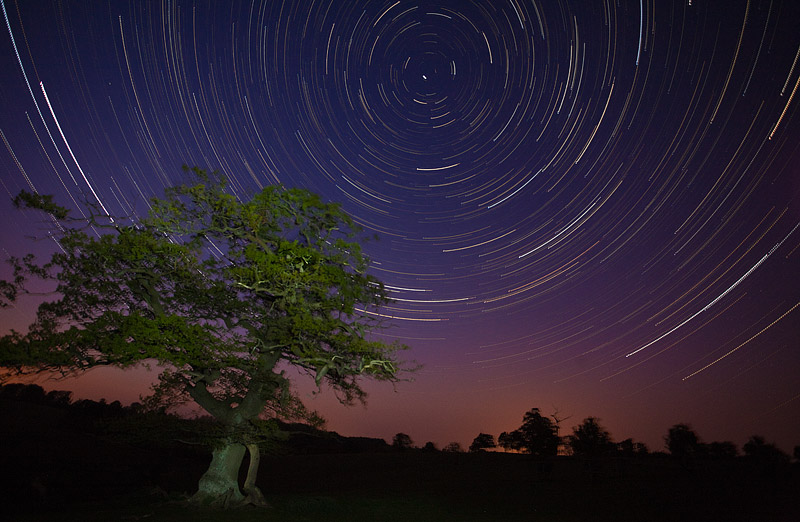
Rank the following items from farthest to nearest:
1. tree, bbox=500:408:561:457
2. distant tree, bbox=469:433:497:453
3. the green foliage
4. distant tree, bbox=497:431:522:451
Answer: distant tree, bbox=469:433:497:453, distant tree, bbox=497:431:522:451, tree, bbox=500:408:561:457, the green foliage

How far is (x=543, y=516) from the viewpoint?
1738 cm

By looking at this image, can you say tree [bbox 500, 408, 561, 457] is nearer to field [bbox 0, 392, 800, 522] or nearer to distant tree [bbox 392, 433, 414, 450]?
field [bbox 0, 392, 800, 522]

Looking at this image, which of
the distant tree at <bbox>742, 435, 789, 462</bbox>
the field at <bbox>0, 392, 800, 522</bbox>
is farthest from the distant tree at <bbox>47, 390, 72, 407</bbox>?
the distant tree at <bbox>742, 435, 789, 462</bbox>

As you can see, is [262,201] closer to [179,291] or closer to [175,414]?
[179,291]

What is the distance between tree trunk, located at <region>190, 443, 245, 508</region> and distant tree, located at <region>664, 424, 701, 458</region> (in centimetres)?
4207

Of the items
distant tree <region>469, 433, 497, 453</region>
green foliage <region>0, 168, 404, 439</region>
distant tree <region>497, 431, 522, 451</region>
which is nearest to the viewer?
green foliage <region>0, 168, 404, 439</region>

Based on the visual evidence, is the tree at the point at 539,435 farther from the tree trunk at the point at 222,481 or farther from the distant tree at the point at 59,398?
the distant tree at the point at 59,398

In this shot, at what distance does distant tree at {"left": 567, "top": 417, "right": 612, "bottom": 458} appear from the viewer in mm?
44781

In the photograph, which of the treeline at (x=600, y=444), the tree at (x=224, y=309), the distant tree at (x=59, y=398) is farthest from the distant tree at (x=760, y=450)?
the distant tree at (x=59, y=398)

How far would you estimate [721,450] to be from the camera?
1737 inches

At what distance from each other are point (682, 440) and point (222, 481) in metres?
44.5

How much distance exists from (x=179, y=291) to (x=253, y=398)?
15.5ft

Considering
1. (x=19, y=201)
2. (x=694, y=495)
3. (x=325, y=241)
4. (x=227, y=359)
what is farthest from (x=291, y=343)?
(x=694, y=495)

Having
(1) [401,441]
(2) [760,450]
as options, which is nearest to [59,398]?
(1) [401,441]
